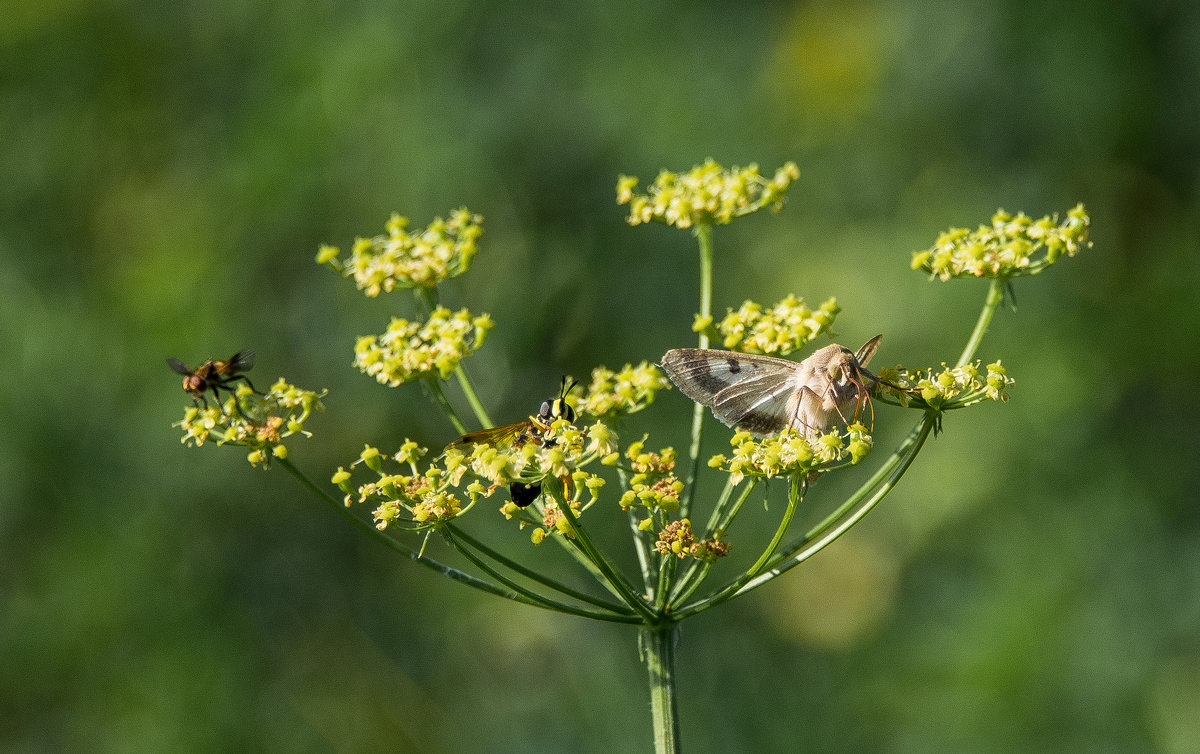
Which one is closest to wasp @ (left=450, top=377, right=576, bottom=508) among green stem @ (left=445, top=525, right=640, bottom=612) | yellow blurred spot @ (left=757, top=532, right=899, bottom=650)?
green stem @ (left=445, top=525, right=640, bottom=612)

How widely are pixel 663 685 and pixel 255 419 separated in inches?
74.3

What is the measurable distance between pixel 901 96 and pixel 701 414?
7.49m

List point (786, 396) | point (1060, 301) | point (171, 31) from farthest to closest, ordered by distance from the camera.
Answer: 1. point (171, 31)
2. point (1060, 301)
3. point (786, 396)

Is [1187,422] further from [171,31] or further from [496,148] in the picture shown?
[171,31]

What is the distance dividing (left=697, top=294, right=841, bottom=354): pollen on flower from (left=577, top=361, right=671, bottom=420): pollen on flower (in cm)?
36

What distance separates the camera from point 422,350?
4.59m

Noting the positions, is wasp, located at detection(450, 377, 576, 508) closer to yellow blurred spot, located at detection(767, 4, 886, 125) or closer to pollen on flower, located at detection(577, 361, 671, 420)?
pollen on flower, located at detection(577, 361, 671, 420)

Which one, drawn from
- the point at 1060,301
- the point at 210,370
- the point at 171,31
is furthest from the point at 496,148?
the point at 210,370

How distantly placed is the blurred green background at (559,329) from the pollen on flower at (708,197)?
491 centimetres

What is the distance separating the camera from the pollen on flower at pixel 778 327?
15.4ft

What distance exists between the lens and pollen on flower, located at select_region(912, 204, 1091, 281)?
15.3ft

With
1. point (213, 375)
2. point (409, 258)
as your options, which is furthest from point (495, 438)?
point (213, 375)

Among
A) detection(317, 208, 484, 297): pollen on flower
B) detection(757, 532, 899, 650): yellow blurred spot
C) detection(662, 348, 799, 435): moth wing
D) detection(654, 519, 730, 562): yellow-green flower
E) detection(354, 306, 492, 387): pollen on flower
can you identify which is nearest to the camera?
detection(654, 519, 730, 562): yellow-green flower

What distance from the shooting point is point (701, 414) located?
15.5 ft
